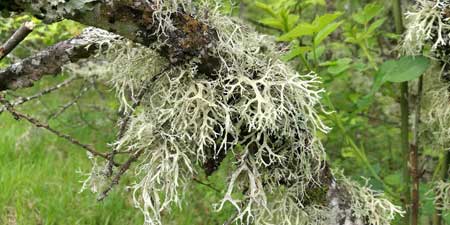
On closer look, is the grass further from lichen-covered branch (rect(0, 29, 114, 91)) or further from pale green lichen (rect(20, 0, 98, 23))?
pale green lichen (rect(20, 0, 98, 23))

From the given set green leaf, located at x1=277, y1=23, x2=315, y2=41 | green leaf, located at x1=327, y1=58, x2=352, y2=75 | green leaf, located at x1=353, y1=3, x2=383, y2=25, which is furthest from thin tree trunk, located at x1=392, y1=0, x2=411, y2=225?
green leaf, located at x1=277, y1=23, x2=315, y2=41

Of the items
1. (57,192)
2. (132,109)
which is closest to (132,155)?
(132,109)

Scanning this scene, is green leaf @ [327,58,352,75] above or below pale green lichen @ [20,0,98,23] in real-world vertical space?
above

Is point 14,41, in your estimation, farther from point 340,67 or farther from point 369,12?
point 369,12

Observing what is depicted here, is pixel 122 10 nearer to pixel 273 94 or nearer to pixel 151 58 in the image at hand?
pixel 151 58

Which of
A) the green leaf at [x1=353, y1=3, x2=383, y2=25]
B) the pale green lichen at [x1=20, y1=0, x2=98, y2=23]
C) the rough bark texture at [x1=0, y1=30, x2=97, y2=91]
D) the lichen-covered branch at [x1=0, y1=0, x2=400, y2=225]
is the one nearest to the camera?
the pale green lichen at [x1=20, y1=0, x2=98, y2=23]

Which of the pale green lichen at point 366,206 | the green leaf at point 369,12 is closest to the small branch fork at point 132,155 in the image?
the pale green lichen at point 366,206

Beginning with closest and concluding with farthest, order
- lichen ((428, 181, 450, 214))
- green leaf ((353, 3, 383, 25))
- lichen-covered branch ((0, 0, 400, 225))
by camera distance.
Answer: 1. lichen-covered branch ((0, 0, 400, 225))
2. lichen ((428, 181, 450, 214))
3. green leaf ((353, 3, 383, 25))
